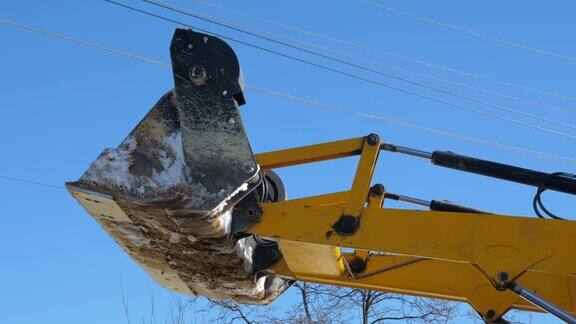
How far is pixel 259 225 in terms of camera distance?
19.5ft

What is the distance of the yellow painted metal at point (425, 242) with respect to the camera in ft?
18.5

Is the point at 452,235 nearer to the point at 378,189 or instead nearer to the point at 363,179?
the point at 363,179

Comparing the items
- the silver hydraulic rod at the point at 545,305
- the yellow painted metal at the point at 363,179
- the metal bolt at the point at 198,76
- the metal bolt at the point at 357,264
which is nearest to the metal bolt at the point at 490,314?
the silver hydraulic rod at the point at 545,305

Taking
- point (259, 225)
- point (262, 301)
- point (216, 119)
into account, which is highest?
point (216, 119)

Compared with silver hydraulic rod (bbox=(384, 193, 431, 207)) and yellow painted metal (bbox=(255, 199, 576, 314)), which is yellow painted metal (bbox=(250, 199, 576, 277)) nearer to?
yellow painted metal (bbox=(255, 199, 576, 314))

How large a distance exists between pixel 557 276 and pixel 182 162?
2.24m

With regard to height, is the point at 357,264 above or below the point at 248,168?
below

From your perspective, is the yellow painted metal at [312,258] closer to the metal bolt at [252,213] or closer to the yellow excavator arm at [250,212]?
the yellow excavator arm at [250,212]

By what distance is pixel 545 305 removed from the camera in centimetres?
552

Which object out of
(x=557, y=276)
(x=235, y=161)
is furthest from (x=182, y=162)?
(x=557, y=276)

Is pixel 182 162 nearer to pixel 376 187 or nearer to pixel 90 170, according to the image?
pixel 90 170

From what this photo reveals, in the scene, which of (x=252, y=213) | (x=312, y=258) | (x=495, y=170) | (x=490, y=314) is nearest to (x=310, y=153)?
(x=252, y=213)

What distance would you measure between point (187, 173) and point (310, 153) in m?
0.82

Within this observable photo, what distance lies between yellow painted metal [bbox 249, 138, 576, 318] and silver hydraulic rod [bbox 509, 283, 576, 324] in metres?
0.06
